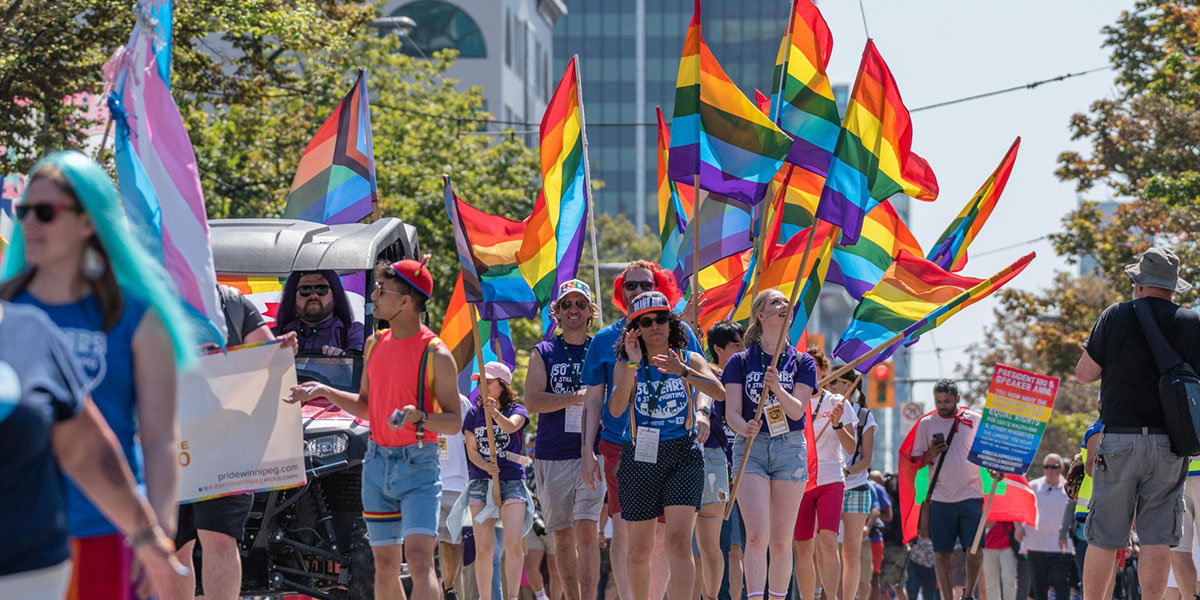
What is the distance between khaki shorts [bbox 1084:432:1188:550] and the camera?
954 centimetres

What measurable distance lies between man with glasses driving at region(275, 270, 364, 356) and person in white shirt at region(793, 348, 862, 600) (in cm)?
310

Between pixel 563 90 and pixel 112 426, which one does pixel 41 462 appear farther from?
pixel 563 90

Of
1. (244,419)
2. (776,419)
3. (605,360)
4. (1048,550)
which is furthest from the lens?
(1048,550)

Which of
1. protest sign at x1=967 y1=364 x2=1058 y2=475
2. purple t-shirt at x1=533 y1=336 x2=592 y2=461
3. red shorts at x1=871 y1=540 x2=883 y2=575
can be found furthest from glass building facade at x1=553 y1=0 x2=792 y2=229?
purple t-shirt at x1=533 y1=336 x2=592 y2=461

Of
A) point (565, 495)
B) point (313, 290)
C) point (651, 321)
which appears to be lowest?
point (565, 495)

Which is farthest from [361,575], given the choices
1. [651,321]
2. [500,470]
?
[500,470]

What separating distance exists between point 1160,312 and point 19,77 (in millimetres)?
11474

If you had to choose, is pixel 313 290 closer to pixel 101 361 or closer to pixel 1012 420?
pixel 1012 420

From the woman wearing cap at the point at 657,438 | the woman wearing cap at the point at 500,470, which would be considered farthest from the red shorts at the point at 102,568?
the woman wearing cap at the point at 500,470

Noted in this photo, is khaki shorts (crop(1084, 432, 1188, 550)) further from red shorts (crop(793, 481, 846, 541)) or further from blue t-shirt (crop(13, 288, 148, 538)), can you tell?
blue t-shirt (crop(13, 288, 148, 538))

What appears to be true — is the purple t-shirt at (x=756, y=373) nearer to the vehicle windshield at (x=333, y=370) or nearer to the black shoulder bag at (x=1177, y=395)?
the black shoulder bag at (x=1177, y=395)

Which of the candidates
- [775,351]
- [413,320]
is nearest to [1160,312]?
[775,351]

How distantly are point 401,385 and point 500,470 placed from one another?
3931mm

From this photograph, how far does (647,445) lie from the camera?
9703 millimetres
